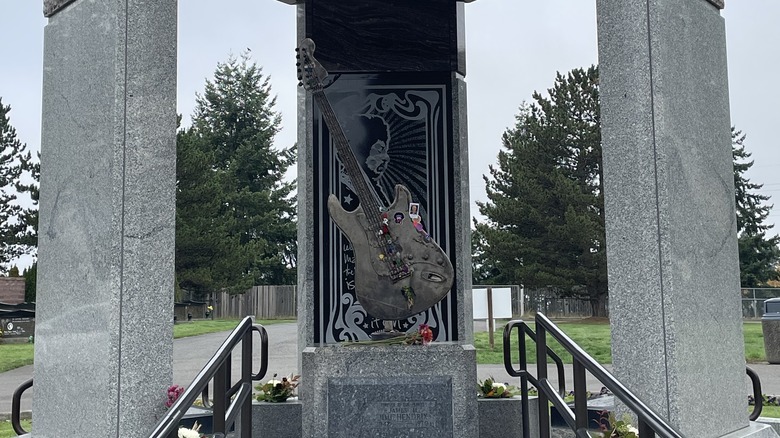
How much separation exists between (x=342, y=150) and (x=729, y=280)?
304 centimetres

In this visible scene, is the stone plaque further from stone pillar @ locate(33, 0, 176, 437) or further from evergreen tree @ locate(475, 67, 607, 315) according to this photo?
evergreen tree @ locate(475, 67, 607, 315)

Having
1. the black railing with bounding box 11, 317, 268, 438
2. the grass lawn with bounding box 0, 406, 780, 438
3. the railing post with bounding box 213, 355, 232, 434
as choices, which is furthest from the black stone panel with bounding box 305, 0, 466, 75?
the grass lawn with bounding box 0, 406, 780, 438

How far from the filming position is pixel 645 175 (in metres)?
4.20

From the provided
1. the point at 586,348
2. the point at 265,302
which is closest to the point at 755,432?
the point at 586,348

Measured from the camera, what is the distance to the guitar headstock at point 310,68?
6129 millimetres

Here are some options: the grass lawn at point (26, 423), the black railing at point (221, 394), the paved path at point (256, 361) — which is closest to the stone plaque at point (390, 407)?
the black railing at point (221, 394)

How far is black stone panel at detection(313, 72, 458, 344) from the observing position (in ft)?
21.4

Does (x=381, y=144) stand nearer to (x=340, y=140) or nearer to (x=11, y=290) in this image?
(x=340, y=140)

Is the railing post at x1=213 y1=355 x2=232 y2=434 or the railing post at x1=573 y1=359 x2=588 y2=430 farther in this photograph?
the railing post at x1=573 y1=359 x2=588 y2=430

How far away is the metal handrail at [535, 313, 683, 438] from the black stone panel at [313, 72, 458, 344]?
1916 millimetres

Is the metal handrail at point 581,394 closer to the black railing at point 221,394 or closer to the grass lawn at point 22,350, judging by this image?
the black railing at point 221,394

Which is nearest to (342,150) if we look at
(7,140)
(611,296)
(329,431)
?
(329,431)

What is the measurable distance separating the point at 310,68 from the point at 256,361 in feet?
40.7

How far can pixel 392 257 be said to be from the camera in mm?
5844
